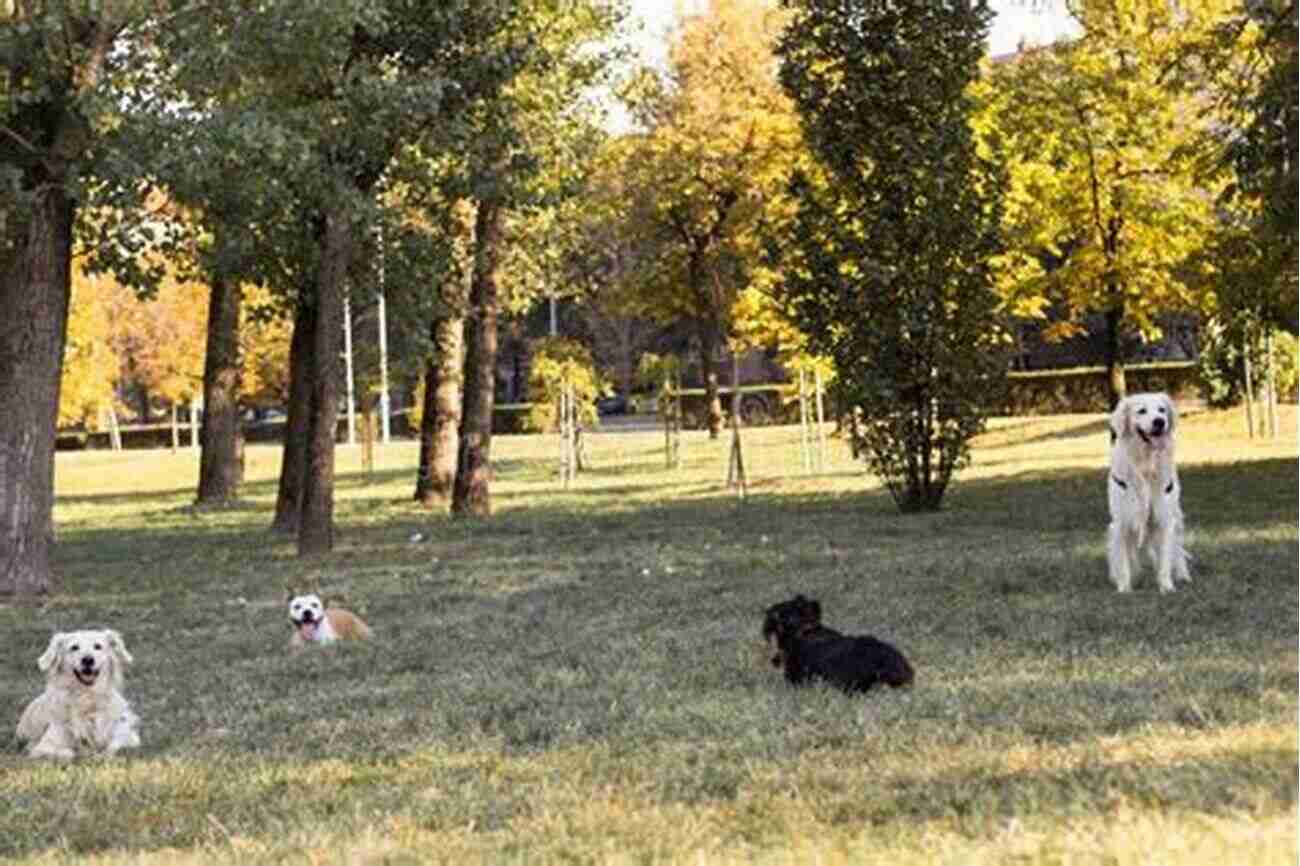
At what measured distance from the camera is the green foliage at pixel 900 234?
62.2 ft

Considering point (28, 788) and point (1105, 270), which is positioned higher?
point (1105, 270)

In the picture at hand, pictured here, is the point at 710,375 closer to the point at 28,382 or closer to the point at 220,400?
the point at 220,400

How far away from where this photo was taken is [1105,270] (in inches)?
1277

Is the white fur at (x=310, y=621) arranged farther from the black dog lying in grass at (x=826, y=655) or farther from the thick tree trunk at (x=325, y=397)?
the thick tree trunk at (x=325, y=397)

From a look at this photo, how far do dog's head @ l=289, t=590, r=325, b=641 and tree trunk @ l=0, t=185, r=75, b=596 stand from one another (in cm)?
523

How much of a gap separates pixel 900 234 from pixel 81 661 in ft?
43.8

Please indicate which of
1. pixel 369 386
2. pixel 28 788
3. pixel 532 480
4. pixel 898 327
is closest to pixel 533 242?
pixel 369 386

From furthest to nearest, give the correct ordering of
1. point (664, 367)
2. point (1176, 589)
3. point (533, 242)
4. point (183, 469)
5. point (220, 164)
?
1. point (183, 469)
2. point (664, 367)
3. point (533, 242)
4. point (220, 164)
5. point (1176, 589)

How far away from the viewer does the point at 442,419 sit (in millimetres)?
26656

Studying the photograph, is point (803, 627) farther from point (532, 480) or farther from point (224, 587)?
point (532, 480)

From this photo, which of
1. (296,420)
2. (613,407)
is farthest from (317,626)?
(613,407)

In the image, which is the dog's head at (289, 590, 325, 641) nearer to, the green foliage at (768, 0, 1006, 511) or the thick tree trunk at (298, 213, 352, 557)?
the thick tree trunk at (298, 213, 352, 557)

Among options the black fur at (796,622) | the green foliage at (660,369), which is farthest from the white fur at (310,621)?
the green foliage at (660,369)

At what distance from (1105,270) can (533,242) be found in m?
11.8
